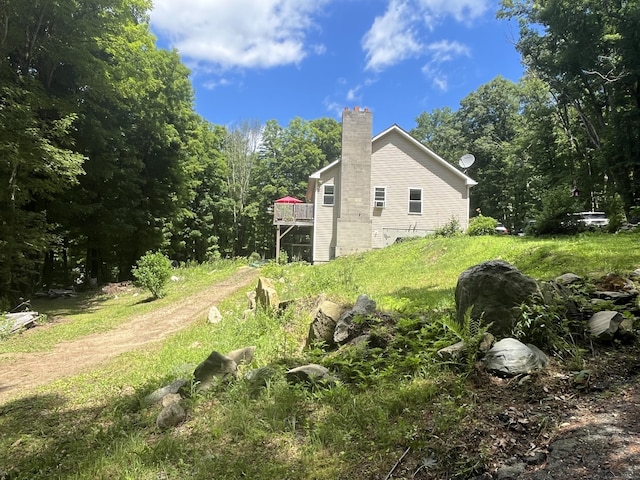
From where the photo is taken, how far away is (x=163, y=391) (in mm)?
4457

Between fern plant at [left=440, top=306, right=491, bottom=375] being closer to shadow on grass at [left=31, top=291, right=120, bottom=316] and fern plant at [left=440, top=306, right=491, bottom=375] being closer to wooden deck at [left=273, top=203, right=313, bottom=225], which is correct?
shadow on grass at [left=31, top=291, right=120, bottom=316]

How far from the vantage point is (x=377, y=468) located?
2557 millimetres

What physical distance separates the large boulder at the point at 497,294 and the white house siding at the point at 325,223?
650 inches

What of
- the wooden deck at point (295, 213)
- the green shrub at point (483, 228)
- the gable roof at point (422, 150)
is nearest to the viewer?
the green shrub at point (483, 228)

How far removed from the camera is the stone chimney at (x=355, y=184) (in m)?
20.1

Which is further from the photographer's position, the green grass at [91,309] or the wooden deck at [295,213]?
the wooden deck at [295,213]

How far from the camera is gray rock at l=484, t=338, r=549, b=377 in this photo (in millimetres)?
3135

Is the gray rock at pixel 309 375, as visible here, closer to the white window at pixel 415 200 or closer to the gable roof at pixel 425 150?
the white window at pixel 415 200

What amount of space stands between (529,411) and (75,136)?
57.6ft

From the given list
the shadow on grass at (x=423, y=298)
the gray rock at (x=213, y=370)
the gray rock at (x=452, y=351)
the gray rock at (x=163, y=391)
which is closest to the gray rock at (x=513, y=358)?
the gray rock at (x=452, y=351)

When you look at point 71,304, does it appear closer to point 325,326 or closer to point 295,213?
point 295,213

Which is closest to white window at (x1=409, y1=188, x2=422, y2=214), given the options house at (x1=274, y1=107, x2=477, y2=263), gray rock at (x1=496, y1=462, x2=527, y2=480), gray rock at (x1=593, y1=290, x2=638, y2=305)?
house at (x1=274, y1=107, x2=477, y2=263)

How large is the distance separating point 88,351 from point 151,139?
50.7ft

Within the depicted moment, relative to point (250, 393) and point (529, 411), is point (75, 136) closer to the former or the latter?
point (250, 393)
